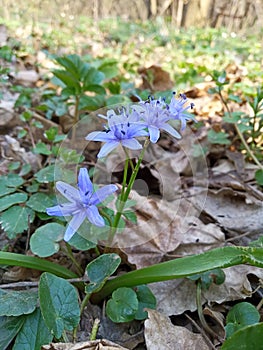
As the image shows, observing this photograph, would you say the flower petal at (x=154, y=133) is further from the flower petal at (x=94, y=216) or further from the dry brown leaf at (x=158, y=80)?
the dry brown leaf at (x=158, y=80)

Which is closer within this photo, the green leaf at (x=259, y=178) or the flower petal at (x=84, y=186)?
the flower petal at (x=84, y=186)

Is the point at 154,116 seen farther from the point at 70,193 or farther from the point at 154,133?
the point at 70,193

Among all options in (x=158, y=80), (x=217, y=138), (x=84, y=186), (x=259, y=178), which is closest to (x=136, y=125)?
(x=84, y=186)

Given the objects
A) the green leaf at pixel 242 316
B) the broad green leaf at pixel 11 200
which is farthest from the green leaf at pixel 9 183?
the green leaf at pixel 242 316

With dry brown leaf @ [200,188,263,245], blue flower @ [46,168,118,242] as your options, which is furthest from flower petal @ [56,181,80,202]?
dry brown leaf @ [200,188,263,245]

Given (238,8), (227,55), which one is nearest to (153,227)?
(227,55)

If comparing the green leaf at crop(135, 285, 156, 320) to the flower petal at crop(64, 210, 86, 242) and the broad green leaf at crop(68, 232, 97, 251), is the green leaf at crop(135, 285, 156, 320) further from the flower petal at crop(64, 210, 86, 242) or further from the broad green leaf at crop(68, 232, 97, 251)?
the flower petal at crop(64, 210, 86, 242)
